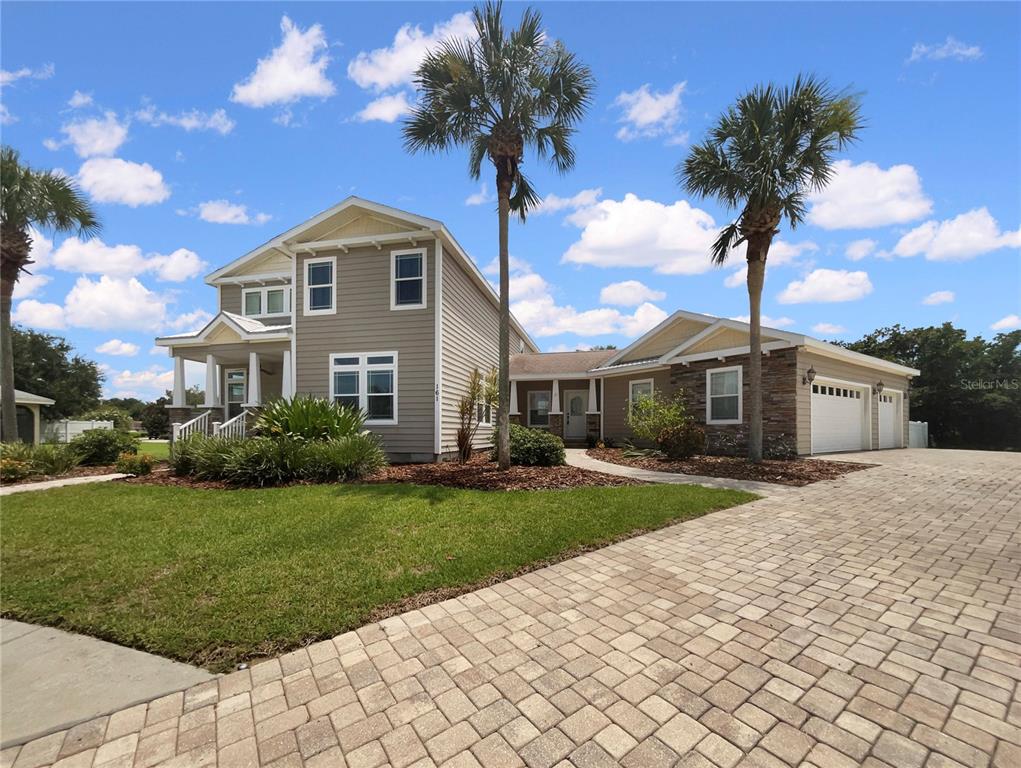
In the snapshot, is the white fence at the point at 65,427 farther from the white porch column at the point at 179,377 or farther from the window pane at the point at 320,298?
the window pane at the point at 320,298

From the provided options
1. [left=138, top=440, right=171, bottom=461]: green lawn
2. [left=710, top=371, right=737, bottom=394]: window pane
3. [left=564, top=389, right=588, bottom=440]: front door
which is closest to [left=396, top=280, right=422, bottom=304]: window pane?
[left=138, top=440, right=171, bottom=461]: green lawn

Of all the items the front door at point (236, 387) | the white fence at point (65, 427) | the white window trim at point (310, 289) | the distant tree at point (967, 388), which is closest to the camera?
the white window trim at point (310, 289)

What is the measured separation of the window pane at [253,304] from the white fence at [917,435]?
88.1ft

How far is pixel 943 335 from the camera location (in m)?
27.2

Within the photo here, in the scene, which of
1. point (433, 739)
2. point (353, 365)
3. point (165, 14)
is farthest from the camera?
point (353, 365)

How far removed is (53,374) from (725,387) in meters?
48.8

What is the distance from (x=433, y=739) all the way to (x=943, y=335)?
3586 cm

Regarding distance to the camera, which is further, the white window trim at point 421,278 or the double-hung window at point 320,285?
the double-hung window at point 320,285

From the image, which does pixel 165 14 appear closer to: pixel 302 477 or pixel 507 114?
pixel 507 114

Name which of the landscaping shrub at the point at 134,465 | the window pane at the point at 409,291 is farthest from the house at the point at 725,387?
the landscaping shrub at the point at 134,465

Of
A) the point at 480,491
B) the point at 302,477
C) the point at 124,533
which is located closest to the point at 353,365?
the point at 302,477

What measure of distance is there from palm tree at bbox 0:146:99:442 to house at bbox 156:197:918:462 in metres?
4.70

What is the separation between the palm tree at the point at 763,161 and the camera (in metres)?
10.6

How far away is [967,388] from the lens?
26.0 m
